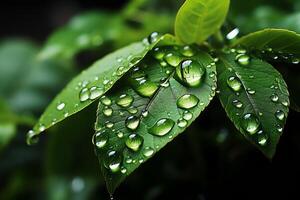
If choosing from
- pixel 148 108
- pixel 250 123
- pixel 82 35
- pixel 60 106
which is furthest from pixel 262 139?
pixel 82 35

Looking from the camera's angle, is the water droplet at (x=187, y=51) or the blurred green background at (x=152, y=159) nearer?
the water droplet at (x=187, y=51)

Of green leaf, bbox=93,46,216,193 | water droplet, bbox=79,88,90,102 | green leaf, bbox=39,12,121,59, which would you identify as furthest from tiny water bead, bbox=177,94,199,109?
green leaf, bbox=39,12,121,59

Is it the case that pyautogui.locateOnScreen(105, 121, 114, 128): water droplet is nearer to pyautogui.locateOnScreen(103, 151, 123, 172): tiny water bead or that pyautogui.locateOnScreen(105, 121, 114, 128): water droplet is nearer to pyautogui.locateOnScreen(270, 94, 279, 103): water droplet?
pyautogui.locateOnScreen(103, 151, 123, 172): tiny water bead

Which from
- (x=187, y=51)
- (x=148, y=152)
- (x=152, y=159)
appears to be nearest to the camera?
(x=148, y=152)

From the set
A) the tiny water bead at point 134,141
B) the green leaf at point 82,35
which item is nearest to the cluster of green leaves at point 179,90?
the tiny water bead at point 134,141

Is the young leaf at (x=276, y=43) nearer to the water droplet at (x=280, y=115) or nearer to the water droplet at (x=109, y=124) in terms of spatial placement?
the water droplet at (x=280, y=115)

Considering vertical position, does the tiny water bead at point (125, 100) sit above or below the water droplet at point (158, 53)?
below

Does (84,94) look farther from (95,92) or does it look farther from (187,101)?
(187,101)
